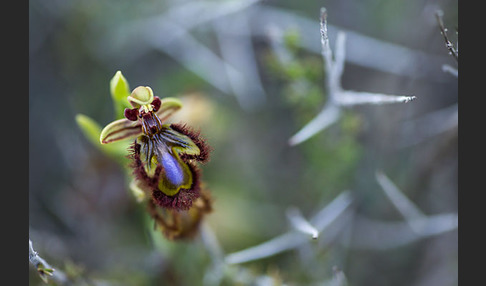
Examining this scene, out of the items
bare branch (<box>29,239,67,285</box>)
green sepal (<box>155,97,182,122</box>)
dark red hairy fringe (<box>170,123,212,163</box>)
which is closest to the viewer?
bare branch (<box>29,239,67,285</box>)

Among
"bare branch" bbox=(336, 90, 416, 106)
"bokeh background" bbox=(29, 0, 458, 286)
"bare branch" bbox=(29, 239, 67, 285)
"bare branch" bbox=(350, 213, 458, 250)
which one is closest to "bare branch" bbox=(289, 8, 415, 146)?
"bare branch" bbox=(336, 90, 416, 106)

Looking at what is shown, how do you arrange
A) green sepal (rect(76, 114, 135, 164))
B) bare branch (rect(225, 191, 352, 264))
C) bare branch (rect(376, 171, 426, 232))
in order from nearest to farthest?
1. green sepal (rect(76, 114, 135, 164))
2. bare branch (rect(225, 191, 352, 264))
3. bare branch (rect(376, 171, 426, 232))

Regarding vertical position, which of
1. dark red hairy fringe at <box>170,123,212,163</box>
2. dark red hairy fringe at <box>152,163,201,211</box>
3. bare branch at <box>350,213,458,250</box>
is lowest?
dark red hairy fringe at <box>152,163,201,211</box>

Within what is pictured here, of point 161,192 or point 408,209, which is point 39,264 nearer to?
point 161,192

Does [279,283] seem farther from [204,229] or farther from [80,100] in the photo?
[80,100]

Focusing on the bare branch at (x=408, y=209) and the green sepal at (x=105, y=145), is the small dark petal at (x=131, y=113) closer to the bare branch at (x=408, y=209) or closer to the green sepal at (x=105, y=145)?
the green sepal at (x=105, y=145)

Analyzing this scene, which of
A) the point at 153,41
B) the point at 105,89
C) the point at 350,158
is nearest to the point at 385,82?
the point at 350,158

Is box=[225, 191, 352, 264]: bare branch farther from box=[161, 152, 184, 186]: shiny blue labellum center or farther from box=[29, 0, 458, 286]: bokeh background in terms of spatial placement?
box=[161, 152, 184, 186]: shiny blue labellum center

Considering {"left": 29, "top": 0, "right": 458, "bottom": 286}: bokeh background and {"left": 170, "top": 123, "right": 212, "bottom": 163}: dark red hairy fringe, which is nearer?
{"left": 170, "top": 123, "right": 212, "bottom": 163}: dark red hairy fringe
